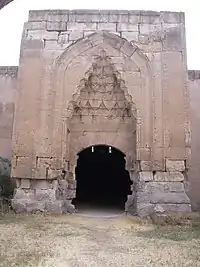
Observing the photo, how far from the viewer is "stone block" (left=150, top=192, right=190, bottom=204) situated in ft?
24.1

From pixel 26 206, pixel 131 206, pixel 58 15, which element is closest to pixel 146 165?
pixel 131 206

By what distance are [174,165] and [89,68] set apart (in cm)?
328

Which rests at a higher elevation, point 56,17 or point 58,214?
point 56,17

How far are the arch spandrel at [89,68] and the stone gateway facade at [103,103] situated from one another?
3 cm

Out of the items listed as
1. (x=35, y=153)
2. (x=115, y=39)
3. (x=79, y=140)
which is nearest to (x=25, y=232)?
(x=35, y=153)

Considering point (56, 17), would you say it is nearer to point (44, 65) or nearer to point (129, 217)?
point (44, 65)

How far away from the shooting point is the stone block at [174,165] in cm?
756

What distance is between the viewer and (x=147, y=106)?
7906 mm

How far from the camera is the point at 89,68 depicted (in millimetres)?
8195

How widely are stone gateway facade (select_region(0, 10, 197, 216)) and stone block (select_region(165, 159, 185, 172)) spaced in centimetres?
2

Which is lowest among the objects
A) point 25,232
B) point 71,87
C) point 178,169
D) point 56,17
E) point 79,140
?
point 25,232

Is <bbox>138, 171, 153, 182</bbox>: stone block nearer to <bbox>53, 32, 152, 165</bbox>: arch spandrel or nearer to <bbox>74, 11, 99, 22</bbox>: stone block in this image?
<bbox>53, 32, 152, 165</bbox>: arch spandrel

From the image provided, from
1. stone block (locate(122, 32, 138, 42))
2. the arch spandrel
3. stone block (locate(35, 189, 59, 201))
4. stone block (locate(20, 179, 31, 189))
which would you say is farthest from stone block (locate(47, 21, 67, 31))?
stone block (locate(35, 189, 59, 201))

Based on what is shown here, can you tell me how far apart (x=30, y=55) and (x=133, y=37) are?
2720mm
